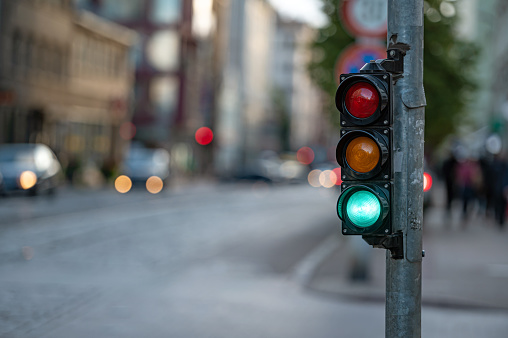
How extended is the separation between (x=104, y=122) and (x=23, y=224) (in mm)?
37813

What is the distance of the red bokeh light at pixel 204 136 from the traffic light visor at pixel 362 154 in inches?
2990

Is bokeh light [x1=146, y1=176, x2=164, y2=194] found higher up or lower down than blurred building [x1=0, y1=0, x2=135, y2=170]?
lower down

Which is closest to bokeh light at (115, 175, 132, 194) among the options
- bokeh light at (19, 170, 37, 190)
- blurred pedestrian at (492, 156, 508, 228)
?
bokeh light at (19, 170, 37, 190)

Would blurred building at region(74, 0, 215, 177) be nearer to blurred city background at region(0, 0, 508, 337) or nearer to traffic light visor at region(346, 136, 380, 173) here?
blurred city background at region(0, 0, 508, 337)

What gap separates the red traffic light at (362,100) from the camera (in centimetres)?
446

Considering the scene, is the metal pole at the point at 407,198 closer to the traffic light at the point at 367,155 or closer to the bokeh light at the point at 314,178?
the traffic light at the point at 367,155

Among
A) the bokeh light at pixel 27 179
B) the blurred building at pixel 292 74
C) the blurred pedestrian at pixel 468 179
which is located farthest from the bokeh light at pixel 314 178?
the blurred building at pixel 292 74

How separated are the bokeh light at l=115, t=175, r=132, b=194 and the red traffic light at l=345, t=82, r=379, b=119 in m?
39.0

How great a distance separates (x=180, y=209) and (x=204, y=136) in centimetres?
5409

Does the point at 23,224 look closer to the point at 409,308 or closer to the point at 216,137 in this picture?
the point at 409,308

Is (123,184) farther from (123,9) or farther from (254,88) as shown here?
(254,88)

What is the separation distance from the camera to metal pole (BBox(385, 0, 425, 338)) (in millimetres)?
4559

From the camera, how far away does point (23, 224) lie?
20.0 metres

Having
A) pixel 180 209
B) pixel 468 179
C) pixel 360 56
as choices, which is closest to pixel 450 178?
pixel 468 179
